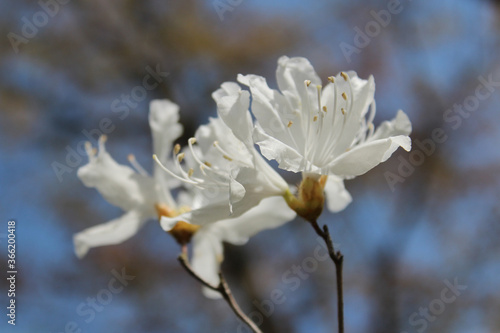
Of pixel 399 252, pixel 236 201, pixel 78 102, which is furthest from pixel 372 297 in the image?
pixel 236 201

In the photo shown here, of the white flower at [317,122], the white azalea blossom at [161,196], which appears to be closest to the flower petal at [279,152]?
the white flower at [317,122]

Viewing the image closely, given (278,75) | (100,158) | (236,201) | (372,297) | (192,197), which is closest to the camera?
(236,201)

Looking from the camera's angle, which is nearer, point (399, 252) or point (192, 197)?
point (192, 197)

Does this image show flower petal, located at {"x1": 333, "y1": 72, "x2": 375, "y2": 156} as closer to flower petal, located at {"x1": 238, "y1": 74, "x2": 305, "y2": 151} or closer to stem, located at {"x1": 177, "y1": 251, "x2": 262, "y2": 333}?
flower petal, located at {"x1": 238, "y1": 74, "x2": 305, "y2": 151}

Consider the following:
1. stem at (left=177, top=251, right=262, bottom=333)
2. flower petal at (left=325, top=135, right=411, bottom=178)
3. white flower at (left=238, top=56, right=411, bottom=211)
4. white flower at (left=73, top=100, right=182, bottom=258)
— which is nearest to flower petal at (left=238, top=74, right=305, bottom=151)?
white flower at (left=238, top=56, right=411, bottom=211)

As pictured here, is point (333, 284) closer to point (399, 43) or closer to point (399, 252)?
point (399, 252)

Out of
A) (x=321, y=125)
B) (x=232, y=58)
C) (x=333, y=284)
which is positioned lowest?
(x=333, y=284)

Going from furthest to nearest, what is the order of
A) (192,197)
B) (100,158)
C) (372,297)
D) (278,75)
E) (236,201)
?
(372,297) → (192,197) → (100,158) → (278,75) → (236,201)
